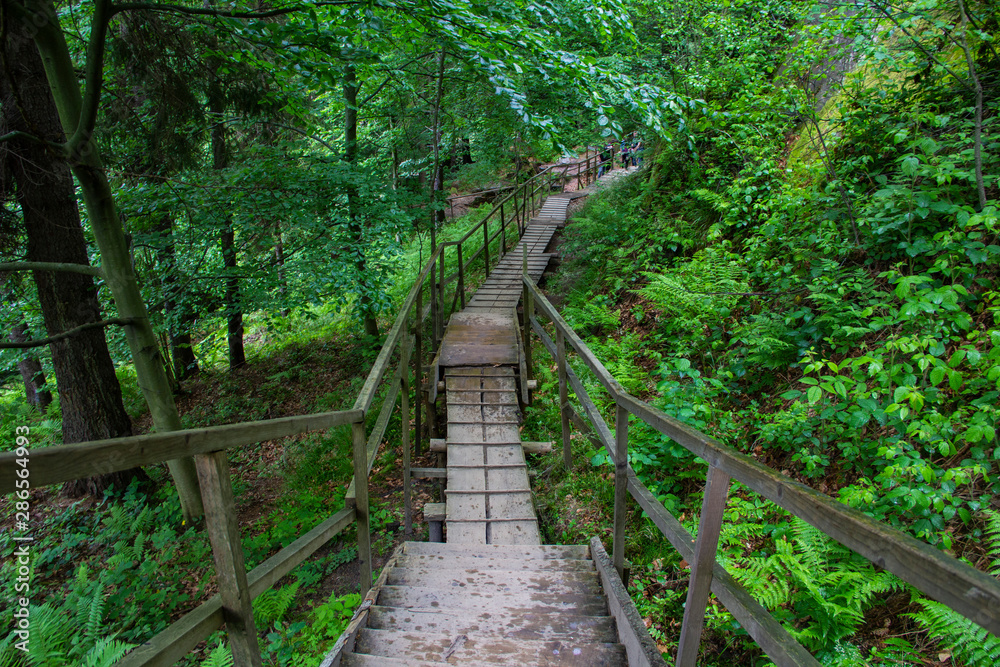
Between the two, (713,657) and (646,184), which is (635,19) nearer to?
(646,184)

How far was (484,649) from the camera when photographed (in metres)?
2.24

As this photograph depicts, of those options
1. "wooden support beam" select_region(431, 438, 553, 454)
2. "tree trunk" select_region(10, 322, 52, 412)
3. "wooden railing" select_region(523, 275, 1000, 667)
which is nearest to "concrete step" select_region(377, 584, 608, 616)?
"wooden railing" select_region(523, 275, 1000, 667)

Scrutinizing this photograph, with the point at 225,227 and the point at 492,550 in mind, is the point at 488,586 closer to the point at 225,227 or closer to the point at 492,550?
the point at 492,550

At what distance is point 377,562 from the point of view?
4.45 metres

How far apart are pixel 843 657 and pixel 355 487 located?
2.55m

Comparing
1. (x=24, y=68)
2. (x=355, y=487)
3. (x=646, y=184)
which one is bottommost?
(x=355, y=487)

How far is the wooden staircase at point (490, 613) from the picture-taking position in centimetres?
219

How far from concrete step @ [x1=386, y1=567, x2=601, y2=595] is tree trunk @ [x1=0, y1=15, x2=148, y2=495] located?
394 centimetres

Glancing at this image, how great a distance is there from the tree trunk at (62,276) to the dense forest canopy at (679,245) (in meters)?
0.03

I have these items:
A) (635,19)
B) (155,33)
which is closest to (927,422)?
(155,33)

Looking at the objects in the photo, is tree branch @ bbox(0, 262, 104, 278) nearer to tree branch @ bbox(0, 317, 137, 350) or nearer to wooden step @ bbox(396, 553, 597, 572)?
tree branch @ bbox(0, 317, 137, 350)

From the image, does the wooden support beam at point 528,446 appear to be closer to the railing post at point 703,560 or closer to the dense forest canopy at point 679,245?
the dense forest canopy at point 679,245

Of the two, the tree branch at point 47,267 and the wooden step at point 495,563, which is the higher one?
the tree branch at point 47,267

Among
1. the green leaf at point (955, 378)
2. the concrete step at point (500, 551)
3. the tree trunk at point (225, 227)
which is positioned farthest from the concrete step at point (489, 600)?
the tree trunk at point (225, 227)
